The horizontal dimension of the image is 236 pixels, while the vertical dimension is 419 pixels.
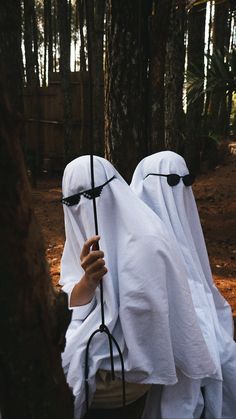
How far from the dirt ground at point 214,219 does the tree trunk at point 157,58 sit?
193 cm

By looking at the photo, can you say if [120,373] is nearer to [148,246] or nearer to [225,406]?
[148,246]

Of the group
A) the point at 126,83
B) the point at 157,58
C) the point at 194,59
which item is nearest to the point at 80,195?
the point at 126,83

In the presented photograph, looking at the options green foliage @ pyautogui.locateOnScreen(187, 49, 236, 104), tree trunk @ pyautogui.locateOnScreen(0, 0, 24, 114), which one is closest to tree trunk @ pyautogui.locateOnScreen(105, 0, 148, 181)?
green foliage @ pyautogui.locateOnScreen(187, 49, 236, 104)

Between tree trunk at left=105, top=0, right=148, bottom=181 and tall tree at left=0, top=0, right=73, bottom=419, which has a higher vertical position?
tree trunk at left=105, top=0, right=148, bottom=181

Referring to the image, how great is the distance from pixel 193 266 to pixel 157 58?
186 centimetres

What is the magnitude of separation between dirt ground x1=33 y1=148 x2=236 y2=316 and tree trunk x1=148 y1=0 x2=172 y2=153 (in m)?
1.93

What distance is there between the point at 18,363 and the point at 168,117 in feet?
18.2

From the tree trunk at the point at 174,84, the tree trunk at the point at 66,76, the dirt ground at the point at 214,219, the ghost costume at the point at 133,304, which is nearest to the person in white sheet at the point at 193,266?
the ghost costume at the point at 133,304

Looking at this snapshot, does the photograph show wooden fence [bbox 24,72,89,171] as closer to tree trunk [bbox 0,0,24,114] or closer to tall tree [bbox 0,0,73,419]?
tree trunk [bbox 0,0,24,114]

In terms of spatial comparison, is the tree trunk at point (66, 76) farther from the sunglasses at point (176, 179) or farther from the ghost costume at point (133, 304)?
the ghost costume at point (133, 304)

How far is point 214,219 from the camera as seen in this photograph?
7375mm

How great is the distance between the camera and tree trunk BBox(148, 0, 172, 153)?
3.37 m

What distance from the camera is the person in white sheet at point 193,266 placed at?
224cm

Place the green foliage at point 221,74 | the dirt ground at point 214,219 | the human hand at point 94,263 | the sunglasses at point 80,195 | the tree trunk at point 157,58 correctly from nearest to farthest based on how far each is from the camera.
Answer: the human hand at point 94,263
the sunglasses at point 80,195
the tree trunk at point 157,58
the dirt ground at point 214,219
the green foliage at point 221,74
